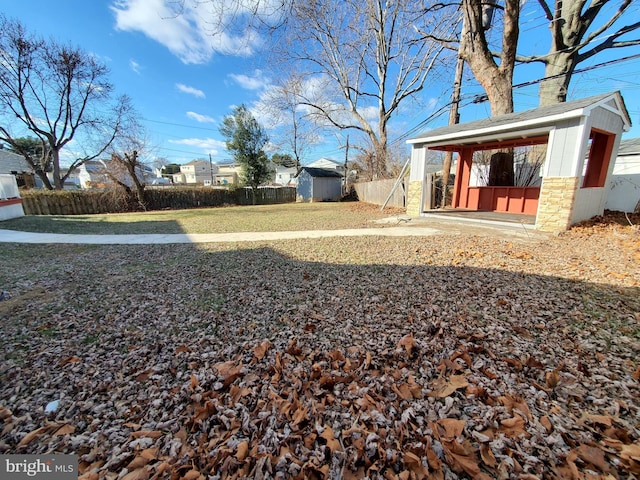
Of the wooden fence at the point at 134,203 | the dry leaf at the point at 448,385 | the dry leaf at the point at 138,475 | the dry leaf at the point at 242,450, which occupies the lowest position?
the dry leaf at the point at 448,385

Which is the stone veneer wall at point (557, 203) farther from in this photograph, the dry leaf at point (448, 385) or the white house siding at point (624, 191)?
the dry leaf at point (448, 385)

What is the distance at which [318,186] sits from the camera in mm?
23609

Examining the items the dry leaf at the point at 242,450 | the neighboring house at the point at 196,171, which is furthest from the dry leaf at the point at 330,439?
the neighboring house at the point at 196,171

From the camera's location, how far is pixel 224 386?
1939 millimetres

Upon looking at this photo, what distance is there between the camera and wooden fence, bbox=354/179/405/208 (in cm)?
1440

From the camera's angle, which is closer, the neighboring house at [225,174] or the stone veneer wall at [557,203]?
the stone veneer wall at [557,203]

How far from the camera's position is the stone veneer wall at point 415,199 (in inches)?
385

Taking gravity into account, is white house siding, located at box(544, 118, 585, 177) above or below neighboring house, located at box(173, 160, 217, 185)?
below

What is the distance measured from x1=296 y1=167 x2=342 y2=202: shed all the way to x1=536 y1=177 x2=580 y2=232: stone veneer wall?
59.1 feet

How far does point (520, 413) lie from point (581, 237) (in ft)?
21.7

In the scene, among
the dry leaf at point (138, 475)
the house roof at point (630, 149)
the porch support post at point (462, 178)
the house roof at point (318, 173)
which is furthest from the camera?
the house roof at point (318, 173)

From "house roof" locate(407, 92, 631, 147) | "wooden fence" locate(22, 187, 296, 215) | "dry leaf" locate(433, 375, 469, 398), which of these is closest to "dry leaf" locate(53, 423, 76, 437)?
"dry leaf" locate(433, 375, 469, 398)

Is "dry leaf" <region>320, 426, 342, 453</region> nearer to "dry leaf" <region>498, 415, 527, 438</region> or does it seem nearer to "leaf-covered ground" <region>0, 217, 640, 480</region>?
"leaf-covered ground" <region>0, 217, 640, 480</region>

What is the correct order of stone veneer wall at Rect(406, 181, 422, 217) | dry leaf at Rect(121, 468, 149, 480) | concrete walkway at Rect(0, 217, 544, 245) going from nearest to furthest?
dry leaf at Rect(121, 468, 149, 480)
concrete walkway at Rect(0, 217, 544, 245)
stone veneer wall at Rect(406, 181, 422, 217)
